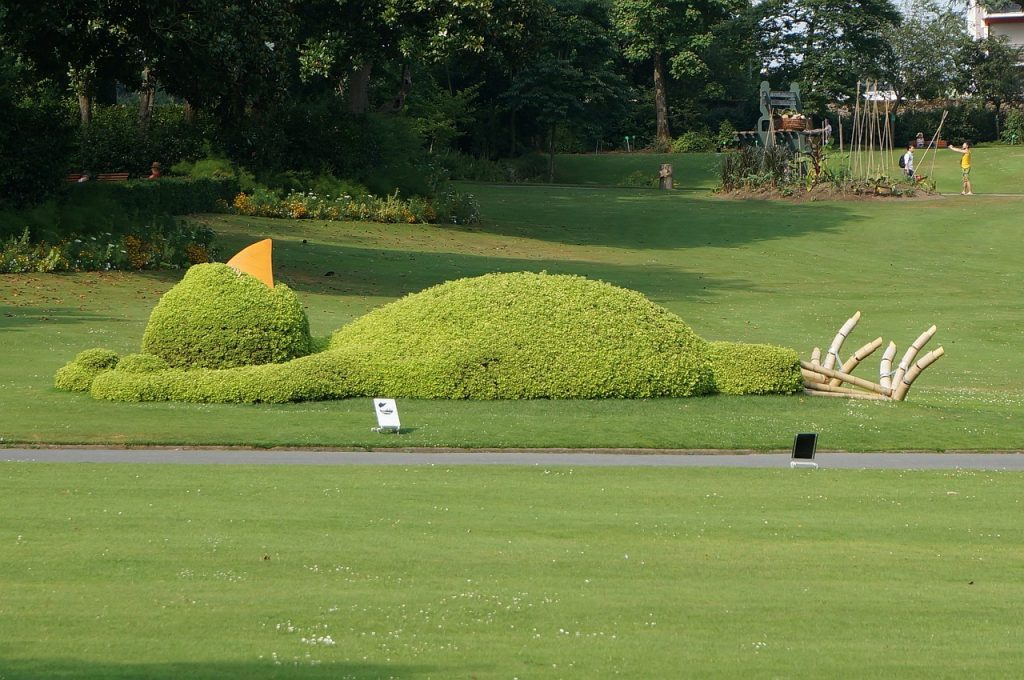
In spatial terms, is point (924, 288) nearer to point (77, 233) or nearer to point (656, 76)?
point (77, 233)

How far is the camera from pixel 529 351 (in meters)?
15.9

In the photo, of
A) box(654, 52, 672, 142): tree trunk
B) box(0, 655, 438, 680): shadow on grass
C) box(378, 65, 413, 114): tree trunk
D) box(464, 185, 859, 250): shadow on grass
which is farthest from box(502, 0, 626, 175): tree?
box(0, 655, 438, 680): shadow on grass

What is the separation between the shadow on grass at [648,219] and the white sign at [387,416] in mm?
28270

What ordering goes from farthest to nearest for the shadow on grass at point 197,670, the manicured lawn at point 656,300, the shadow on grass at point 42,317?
the shadow on grass at point 42,317
the manicured lawn at point 656,300
the shadow on grass at point 197,670

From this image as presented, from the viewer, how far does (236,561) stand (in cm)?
835

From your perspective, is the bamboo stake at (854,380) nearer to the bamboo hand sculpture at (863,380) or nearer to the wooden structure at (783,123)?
the bamboo hand sculpture at (863,380)

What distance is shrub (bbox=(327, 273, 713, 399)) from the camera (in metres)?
15.8

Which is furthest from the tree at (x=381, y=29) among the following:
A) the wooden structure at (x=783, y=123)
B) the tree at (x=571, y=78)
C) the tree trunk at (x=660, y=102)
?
the tree trunk at (x=660, y=102)

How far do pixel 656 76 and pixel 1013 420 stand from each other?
6722 centimetres

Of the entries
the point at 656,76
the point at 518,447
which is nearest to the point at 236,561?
the point at 518,447

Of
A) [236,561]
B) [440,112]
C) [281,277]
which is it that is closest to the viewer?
[236,561]

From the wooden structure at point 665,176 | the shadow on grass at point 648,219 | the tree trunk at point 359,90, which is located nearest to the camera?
the shadow on grass at point 648,219

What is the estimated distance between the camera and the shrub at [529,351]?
15836 millimetres

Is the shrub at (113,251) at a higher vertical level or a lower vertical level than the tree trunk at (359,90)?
lower
